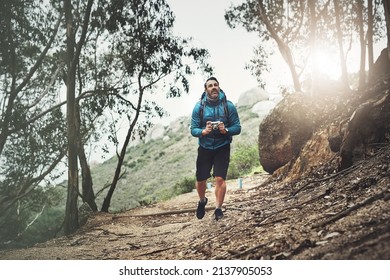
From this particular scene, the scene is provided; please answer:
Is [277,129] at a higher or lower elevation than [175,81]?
lower

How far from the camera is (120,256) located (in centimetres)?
435

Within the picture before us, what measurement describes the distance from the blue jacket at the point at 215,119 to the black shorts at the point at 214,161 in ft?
0.26

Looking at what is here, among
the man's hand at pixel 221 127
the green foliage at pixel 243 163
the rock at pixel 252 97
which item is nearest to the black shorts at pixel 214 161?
the man's hand at pixel 221 127

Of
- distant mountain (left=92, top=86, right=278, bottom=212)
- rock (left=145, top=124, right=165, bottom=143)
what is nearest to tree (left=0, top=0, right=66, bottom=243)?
distant mountain (left=92, top=86, right=278, bottom=212)

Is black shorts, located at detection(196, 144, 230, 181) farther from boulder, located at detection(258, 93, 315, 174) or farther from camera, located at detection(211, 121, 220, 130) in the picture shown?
boulder, located at detection(258, 93, 315, 174)

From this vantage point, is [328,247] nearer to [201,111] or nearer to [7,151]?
[201,111]

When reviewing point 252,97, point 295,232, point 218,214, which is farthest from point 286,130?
point 252,97

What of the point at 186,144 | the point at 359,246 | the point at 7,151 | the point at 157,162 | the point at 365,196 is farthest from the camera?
the point at 186,144

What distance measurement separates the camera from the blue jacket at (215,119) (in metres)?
4.10

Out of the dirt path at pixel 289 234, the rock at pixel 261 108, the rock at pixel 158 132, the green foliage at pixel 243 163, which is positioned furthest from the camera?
the rock at pixel 158 132

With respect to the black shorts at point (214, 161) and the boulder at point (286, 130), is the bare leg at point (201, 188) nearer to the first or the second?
the black shorts at point (214, 161)

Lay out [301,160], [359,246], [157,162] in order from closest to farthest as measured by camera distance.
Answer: [359,246] → [301,160] → [157,162]
